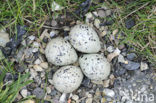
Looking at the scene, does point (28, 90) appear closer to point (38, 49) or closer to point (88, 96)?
point (38, 49)

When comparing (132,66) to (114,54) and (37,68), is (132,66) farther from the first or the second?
(37,68)

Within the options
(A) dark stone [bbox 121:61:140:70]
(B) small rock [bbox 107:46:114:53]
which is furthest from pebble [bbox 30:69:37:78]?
(A) dark stone [bbox 121:61:140:70]

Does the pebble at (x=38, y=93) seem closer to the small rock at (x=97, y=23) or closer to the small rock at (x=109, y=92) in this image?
the small rock at (x=109, y=92)

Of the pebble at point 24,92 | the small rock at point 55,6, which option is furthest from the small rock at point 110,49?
the pebble at point 24,92

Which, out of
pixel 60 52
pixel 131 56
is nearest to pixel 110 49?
pixel 131 56

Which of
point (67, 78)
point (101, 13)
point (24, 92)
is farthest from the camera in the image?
point (101, 13)

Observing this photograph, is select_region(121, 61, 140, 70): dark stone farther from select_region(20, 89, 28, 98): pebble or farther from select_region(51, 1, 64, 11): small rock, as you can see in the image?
select_region(20, 89, 28, 98): pebble

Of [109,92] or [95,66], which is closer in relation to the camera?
[95,66]
